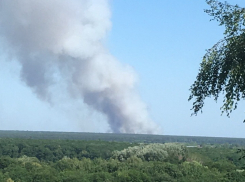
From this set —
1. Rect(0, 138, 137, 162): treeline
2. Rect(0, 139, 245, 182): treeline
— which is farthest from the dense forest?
Rect(0, 138, 137, 162): treeline

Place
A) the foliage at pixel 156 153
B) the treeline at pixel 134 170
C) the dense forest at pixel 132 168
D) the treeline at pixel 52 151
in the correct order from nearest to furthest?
the treeline at pixel 134 170 < the dense forest at pixel 132 168 < the foliage at pixel 156 153 < the treeline at pixel 52 151

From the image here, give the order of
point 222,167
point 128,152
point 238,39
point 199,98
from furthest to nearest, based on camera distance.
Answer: point 128,152
point 222,167
point 199,98
point 238,39

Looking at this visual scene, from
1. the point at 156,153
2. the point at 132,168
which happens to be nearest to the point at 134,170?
the point at 132,168

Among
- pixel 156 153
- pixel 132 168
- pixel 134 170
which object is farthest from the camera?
pixel 156 153

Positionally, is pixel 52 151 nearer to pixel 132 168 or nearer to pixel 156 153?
pixel 156 153

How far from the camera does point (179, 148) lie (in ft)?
367

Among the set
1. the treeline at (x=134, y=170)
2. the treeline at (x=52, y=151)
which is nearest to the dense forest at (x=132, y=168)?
the treeline at (x=134, y=170)

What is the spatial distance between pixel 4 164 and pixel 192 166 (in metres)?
34.8

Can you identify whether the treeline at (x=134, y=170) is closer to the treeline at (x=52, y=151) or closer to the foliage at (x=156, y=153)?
the foliage at (x=156, y=153)

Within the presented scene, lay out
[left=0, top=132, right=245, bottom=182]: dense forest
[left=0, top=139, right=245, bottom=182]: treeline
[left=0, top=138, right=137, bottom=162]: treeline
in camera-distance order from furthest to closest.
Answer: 1. [left=0, top=138, right=137, bottom=162]: treeline
2. [left=0, top=132, right=245, bottom=182]: dense forest
3. [left=0, top=139, right=245, bottom=182]: treeline

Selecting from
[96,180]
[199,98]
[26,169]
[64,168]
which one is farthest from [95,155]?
[199,98]

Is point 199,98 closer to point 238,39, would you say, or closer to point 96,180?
point 238,39

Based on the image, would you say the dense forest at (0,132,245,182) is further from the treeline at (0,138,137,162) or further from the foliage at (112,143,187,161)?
the treeline at (0,138,137,162)

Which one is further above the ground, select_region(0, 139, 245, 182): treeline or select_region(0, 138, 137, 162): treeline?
select_region(0, 138, 137, 162): treeline
